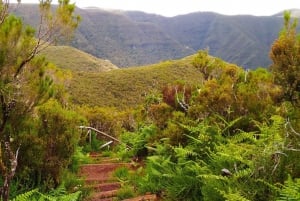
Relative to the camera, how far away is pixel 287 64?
9.43 m

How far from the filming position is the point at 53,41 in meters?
8.73

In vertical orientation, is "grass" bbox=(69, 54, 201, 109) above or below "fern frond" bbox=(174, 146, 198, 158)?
below

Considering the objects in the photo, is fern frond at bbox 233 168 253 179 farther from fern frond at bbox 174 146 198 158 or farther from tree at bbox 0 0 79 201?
tree at bbox 0 0 79 201

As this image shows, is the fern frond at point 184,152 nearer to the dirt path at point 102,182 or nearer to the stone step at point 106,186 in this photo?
the dirt path at point 102,182

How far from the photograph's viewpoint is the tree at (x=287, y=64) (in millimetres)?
9250

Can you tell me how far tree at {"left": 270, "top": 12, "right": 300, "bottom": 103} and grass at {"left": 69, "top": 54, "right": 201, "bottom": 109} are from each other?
128 feet

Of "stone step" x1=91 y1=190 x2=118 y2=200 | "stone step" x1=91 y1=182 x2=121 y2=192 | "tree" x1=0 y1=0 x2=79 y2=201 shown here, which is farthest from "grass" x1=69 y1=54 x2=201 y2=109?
"tree" x1=0 y1=0 x2=79 y2=201

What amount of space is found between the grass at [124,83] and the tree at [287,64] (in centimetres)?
3910

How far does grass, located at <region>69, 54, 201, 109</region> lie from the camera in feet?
180

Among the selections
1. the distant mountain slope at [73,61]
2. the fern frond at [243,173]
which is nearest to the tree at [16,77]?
the fern frond at [243,173]

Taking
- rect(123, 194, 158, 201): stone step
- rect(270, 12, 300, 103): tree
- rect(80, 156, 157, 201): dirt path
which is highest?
rect(270, 12, 300, 103): tree

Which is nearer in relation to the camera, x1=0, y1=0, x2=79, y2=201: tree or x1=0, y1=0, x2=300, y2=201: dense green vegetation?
x1=0, y1=0, x2=300, y2=201: dense green vegetation

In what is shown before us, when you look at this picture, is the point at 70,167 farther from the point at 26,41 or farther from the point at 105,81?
the point at 105,81

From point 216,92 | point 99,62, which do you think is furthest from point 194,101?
point 99,62
